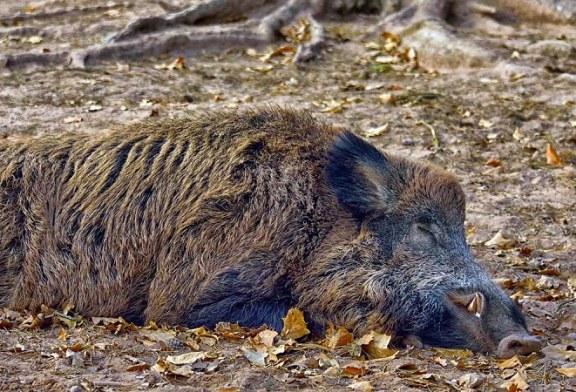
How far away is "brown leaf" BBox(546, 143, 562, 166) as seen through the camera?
874cm

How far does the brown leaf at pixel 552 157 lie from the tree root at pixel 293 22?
2411 millimetres

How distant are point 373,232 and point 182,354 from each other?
1432 millimetres

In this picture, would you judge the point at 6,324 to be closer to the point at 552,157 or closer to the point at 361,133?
the point at 361,133

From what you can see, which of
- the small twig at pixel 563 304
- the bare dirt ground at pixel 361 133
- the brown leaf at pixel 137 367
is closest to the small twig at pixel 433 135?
the bare dirt ground at pixel 361 133

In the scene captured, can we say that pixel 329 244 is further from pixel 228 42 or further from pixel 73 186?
pixel 228 42

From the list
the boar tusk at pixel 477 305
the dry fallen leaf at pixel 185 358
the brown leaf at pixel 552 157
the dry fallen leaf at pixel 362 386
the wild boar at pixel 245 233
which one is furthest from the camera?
the brown leaf at pixel 552 157

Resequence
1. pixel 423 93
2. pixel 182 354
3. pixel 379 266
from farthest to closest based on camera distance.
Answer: pixel 423 93 → pixel 379 266 → pixel 182 354

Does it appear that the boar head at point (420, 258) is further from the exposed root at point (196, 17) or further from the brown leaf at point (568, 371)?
the exposed root at point (196, 17)

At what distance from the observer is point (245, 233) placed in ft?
18.3

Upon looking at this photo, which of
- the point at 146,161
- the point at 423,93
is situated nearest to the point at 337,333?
the point at 146,161

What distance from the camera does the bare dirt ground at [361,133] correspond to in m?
4.63

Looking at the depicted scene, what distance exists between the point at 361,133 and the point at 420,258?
3.65 metres

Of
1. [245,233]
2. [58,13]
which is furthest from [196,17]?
[245,233]

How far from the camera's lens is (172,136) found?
6.02 meters
